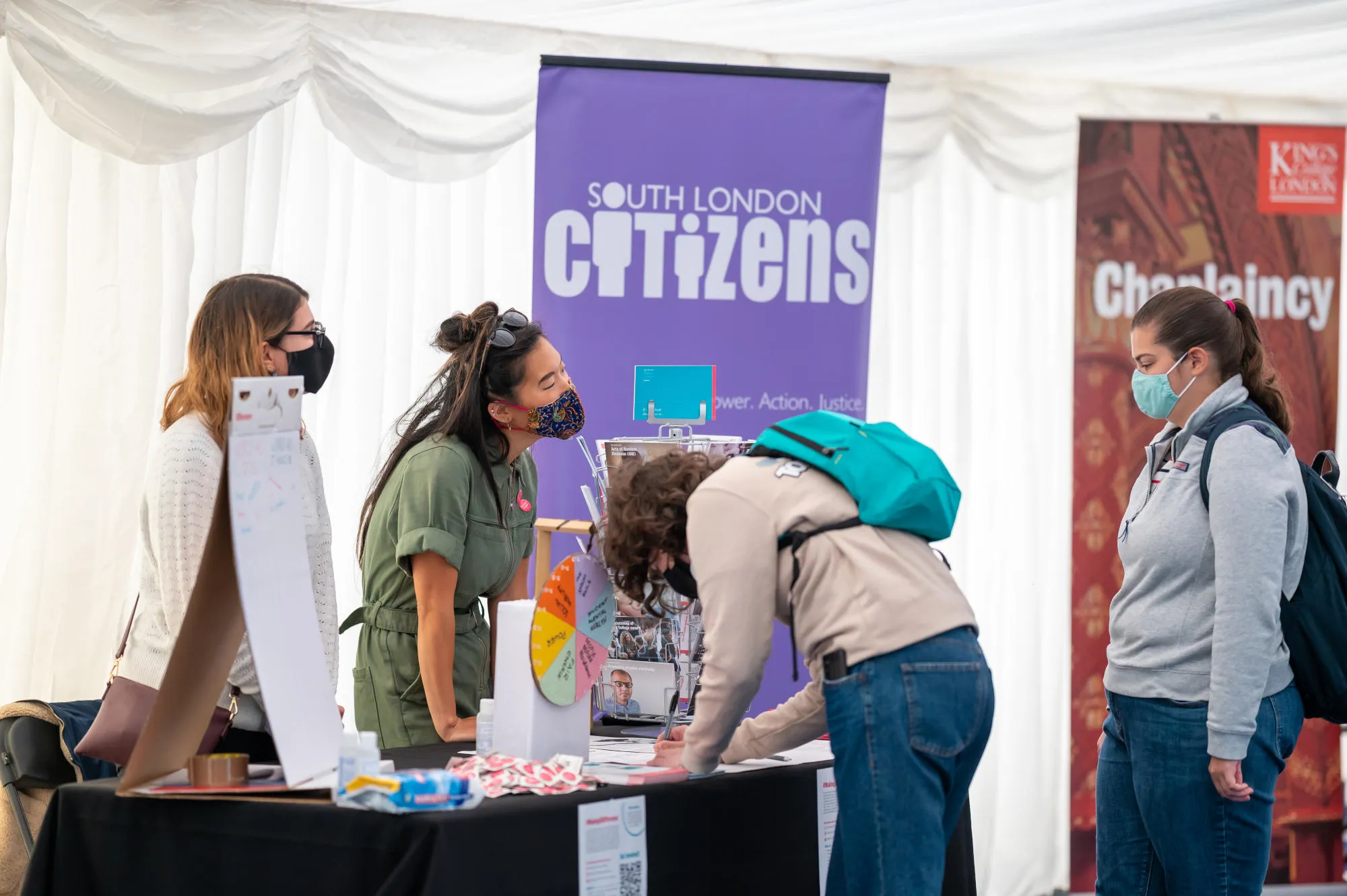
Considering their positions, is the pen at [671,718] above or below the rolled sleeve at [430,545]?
below

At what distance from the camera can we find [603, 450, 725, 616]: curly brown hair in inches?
80.7

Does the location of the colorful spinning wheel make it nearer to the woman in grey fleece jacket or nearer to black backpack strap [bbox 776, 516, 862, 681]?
black backpack strap [bbox 776, 516, 862, 681]

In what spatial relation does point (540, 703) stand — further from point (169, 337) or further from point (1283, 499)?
point (169, 337)

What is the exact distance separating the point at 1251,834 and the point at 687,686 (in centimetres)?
107

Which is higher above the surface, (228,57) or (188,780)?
(228,57)

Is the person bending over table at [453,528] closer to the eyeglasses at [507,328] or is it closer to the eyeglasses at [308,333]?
the eyeglasses at [507,328]

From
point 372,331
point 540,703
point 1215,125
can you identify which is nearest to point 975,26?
point 1215,125

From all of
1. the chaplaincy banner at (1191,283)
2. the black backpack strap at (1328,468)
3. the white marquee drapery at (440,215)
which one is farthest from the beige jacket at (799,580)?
the chaplaincy banner at (1191,283)

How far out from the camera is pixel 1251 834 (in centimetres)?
232

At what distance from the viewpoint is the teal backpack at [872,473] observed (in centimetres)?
194

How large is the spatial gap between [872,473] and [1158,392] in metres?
0.87

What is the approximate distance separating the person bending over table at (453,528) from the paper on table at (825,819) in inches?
26.8

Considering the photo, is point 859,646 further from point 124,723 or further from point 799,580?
point 124,723

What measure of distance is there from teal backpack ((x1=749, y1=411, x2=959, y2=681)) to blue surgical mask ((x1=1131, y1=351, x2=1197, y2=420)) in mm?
720
